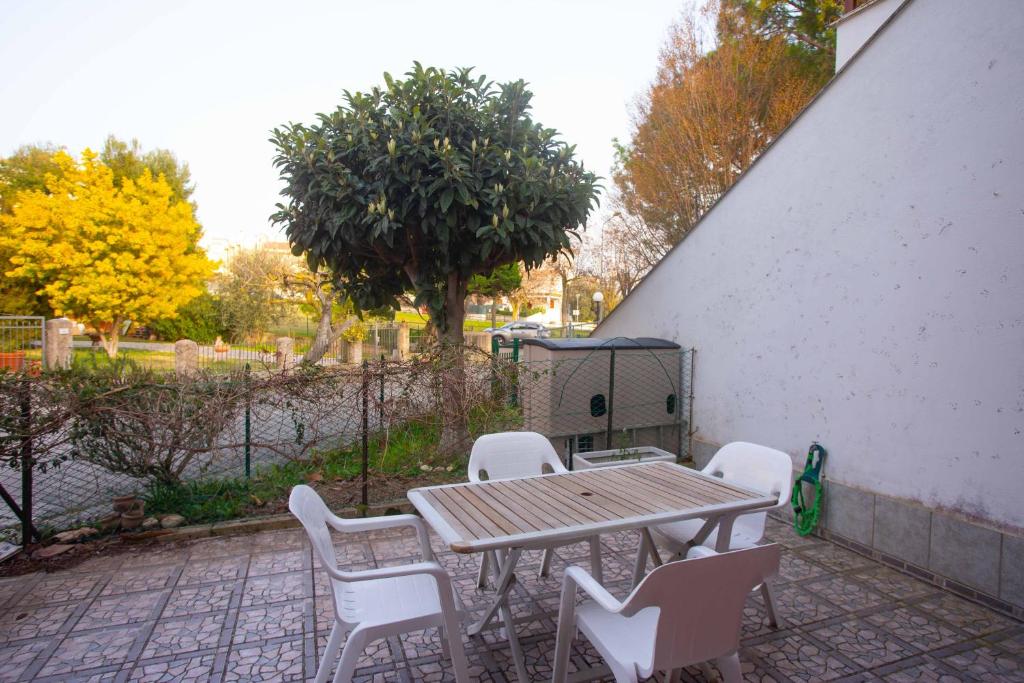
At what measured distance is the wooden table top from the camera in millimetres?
2166

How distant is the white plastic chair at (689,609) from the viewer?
1.64 metres

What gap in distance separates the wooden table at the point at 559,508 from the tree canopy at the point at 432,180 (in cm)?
284

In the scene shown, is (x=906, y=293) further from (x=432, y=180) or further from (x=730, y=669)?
(x=432, y=180)

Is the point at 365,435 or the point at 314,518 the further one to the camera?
the point at 365,435

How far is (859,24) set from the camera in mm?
5887

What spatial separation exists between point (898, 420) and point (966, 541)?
0.80 m

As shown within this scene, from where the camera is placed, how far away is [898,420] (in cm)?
381

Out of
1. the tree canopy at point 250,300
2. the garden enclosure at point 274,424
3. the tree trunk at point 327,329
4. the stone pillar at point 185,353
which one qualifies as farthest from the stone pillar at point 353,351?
the garden enclosure at point 274,424

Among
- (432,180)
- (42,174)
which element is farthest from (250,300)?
(432,180)

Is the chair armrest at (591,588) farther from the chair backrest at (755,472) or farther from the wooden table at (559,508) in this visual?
the chair backrest at (755,472)

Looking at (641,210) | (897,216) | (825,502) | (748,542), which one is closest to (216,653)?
(748,542)

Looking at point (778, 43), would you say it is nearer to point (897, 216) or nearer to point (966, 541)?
point (897, 216)

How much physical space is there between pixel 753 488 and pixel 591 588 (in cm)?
156

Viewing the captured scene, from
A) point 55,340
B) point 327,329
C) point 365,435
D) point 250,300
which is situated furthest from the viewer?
point 250,300
